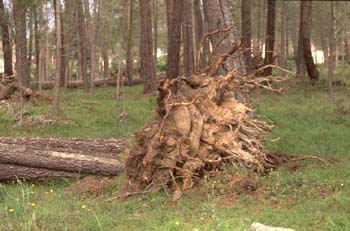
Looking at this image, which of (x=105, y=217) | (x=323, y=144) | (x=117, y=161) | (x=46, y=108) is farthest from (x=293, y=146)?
(x=46, y=108)

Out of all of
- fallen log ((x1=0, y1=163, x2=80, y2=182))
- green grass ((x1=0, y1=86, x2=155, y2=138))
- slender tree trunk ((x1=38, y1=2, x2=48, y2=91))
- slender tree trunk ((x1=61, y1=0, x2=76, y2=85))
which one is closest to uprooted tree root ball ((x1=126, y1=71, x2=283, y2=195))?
fallen log ((x1=0, y1=163, x2=80, y2=182))

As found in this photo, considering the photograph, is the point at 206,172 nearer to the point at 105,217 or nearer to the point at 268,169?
the point at 268,169

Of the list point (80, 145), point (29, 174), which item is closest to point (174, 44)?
point (80, 145)

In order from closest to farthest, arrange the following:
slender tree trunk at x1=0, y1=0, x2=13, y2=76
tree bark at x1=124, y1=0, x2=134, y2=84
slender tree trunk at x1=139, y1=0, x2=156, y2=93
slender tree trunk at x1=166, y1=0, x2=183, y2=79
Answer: slender tree trunk at x1=0, y1=0, x2=13, y2=76 → slender tree trunk at x1=166, y1=0, x2=183, y2=79 → slender tree trunk at x1=139, y1=0, x2=156, y2=93 → tree bark at x1=124, y1=0, x2=134, y2=84

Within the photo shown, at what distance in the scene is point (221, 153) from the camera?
812cm

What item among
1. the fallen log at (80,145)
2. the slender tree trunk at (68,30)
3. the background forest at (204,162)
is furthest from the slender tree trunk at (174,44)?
the slender tree trunk at (68,30)

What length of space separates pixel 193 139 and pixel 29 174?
2.99 metres

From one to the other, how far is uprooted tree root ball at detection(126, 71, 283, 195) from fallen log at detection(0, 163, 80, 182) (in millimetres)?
1435

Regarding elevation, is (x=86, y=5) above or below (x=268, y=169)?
above

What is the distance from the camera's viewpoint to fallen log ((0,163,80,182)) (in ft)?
29.0

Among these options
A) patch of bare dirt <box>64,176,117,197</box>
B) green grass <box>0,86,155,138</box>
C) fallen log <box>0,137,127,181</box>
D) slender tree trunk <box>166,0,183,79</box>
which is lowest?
patch of bare dirt <box>64,176,117,197</box>

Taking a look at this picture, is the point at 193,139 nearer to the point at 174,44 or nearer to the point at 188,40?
the point at 174,44

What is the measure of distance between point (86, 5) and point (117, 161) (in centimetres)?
1732

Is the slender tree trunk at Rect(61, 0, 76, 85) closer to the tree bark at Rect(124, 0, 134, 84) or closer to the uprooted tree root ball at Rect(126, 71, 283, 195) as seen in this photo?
the tree bark at Rect(124, 0, 134, 84)
